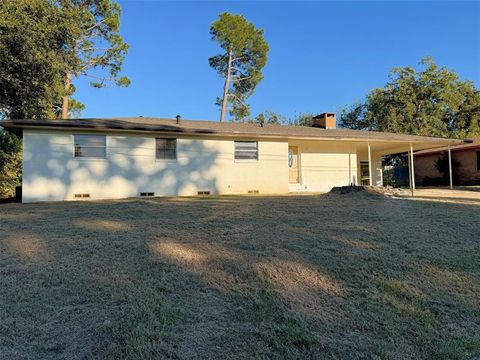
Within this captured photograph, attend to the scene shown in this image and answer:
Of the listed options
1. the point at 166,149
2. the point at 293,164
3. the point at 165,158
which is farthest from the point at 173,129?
the point at 293,164

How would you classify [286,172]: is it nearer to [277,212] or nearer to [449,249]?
[277,212]

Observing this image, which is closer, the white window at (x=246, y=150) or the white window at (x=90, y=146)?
the white window at (x=90, y=146)

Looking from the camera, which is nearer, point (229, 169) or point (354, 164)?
point (229, 169)

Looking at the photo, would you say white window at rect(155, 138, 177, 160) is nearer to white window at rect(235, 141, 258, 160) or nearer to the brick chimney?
white window at rect(235, 141, 258, 160)

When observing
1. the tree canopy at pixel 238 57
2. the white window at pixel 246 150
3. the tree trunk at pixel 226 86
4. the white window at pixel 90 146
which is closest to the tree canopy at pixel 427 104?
the tree canopy at pixel 238 57

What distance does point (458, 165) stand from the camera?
24656 mm

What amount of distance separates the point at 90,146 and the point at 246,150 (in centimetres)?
605

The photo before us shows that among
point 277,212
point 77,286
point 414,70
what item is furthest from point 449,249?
point 414,70

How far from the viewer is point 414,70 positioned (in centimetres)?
3312

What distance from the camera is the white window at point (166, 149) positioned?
46.5 ft

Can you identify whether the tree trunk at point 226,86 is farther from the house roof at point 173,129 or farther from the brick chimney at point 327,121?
the house roof at point 173,129

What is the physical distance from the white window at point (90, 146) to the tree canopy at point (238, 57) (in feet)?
52.7

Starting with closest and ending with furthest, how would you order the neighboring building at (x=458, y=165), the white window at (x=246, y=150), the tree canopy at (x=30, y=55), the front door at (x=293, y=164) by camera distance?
the tree canopy at (x=30, y=55) < the white window at (x=246, y=150) < the front door at (x=293, y=164) < the neighboring building at (x=458, y=165)

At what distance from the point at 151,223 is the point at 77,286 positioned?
9.84 feet
